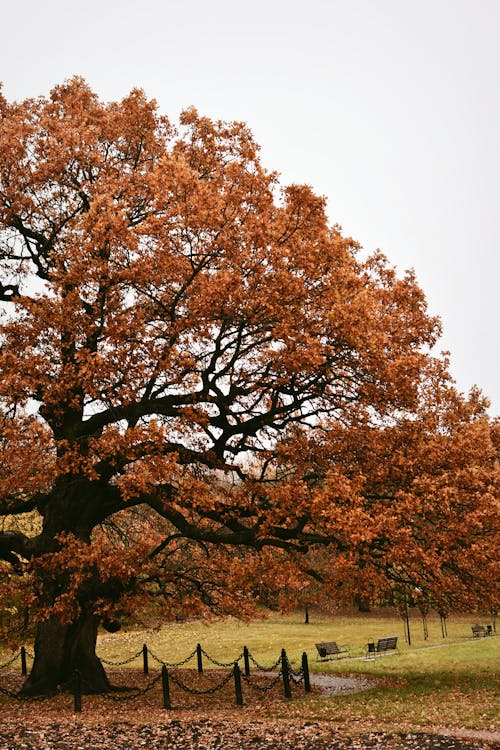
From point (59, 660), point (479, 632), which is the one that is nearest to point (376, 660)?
point (479, 632)

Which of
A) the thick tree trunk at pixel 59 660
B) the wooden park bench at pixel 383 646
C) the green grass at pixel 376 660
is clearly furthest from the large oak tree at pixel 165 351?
the wooden park bench at pixel 383 646

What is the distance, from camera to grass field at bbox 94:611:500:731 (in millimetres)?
14805

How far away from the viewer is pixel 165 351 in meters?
15.2

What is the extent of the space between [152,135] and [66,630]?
47.0ft

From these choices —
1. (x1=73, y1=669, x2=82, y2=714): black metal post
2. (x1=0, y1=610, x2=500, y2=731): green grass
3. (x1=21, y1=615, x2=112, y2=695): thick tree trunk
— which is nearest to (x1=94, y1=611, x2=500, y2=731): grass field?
(x1=0, y1=610, x2=500, y2=731): green grass

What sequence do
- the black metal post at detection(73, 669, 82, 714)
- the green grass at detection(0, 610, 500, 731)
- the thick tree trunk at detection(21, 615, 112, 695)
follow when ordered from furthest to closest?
1. the thick tree trunk at detection(21, 615, 112, 695)
2. the black metal post at detection(73, 669, 82, 714)
3. the green grass at detection(0, 610, 500, 731)

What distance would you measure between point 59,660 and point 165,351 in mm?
9300

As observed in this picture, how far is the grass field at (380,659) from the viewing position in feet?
48.6

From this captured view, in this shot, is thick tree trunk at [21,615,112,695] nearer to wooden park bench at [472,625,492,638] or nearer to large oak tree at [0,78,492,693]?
large oak tree at [0,78,492,693]

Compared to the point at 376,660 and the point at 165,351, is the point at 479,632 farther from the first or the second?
the point at 165,351

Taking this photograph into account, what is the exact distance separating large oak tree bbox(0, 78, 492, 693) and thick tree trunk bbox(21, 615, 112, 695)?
0.05 m

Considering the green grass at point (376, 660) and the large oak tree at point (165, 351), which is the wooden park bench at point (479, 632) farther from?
the large oak tree at point (165, 351)

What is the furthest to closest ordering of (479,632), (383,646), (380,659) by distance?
1. (479,632)
2. (383,646)
3. (380,659)

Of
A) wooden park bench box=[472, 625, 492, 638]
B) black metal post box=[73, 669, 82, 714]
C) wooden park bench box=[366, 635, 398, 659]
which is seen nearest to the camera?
black metal post box=[73, 669, 82, 714]
